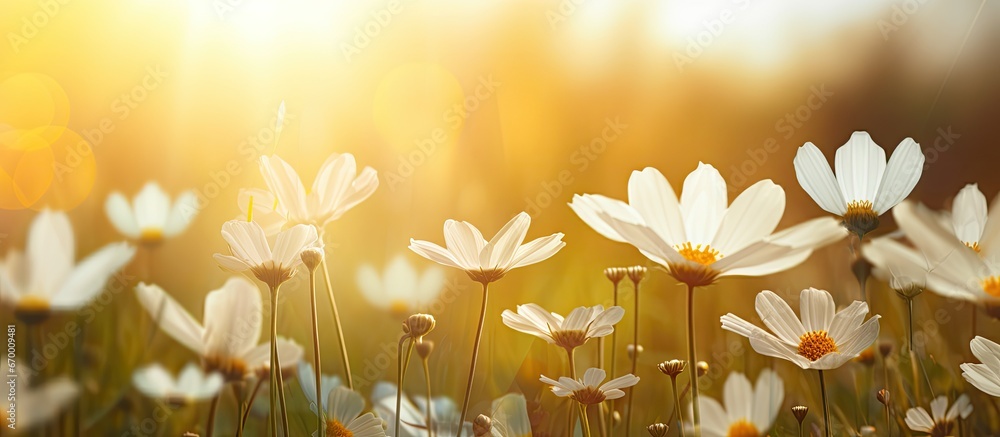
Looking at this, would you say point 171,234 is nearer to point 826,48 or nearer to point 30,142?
point 30,142

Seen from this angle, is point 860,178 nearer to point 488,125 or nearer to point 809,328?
point 809,328

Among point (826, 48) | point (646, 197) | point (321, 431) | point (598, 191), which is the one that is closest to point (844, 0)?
point (826, 48)

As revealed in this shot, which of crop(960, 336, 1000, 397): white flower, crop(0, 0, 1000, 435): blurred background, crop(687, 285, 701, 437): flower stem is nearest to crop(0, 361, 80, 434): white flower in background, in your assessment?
crop(0, 0, 1000, 435): blurred background

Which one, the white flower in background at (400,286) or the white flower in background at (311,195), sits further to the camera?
Result: the white flower in background at (400,286)

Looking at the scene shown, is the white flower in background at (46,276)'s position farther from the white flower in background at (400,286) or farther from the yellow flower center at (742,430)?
the yellow flower center at (742,430)

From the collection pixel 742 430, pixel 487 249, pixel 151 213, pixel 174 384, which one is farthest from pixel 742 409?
pixel 151 213

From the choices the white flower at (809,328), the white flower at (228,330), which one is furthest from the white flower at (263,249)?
the white flower at (809,328)

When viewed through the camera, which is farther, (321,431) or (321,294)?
(321,294)
